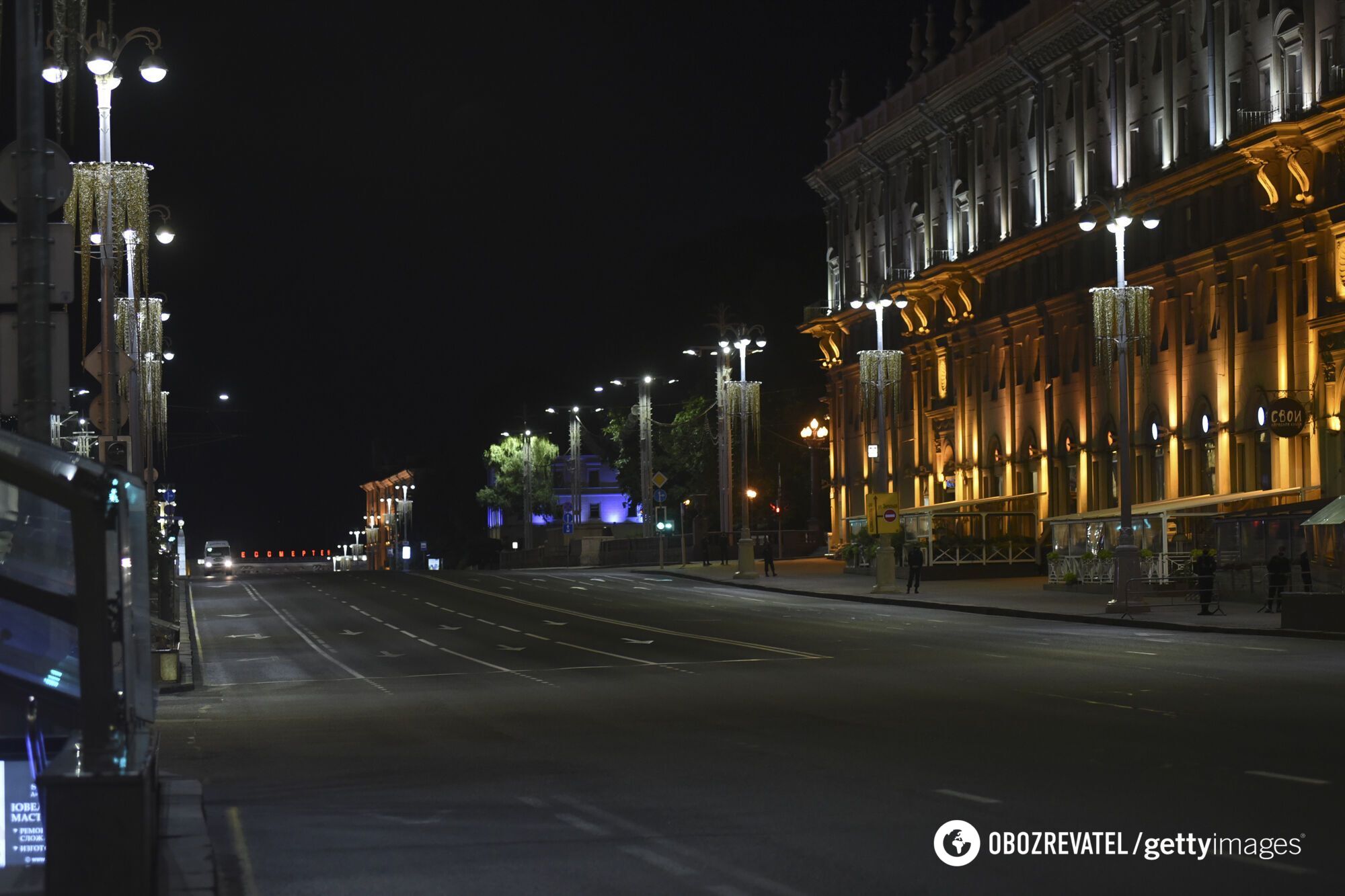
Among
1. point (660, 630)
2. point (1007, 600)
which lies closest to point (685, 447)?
point (1007, 600)

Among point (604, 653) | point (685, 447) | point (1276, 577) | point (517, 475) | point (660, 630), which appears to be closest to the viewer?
point (604, 653)

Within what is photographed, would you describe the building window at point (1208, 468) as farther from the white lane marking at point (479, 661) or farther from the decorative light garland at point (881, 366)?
the white lane marking at point (479, 661)

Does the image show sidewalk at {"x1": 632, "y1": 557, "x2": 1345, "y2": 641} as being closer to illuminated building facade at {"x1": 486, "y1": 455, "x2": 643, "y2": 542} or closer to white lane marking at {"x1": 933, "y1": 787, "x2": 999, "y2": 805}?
white lane marking at {"x1": 933, "y1": 787, "x2": 999, "y2": 805}

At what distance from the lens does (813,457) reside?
353ft

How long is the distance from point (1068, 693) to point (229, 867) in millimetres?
12973

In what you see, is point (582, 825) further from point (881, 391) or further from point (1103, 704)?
point (881, 391)

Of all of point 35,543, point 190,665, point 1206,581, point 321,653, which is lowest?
point 321,653

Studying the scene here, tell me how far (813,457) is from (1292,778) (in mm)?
94652

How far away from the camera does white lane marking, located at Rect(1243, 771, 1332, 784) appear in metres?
12.8

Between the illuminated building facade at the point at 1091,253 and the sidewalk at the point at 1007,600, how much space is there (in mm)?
5845

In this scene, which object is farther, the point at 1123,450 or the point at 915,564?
the point at 915,564

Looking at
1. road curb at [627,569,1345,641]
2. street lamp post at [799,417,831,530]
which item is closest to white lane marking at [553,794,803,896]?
road curb at [627,569,1345,641]

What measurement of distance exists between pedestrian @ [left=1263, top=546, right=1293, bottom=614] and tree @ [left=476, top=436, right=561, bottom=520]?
4153 inches

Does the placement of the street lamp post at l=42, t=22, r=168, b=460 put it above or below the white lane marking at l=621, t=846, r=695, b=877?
above
